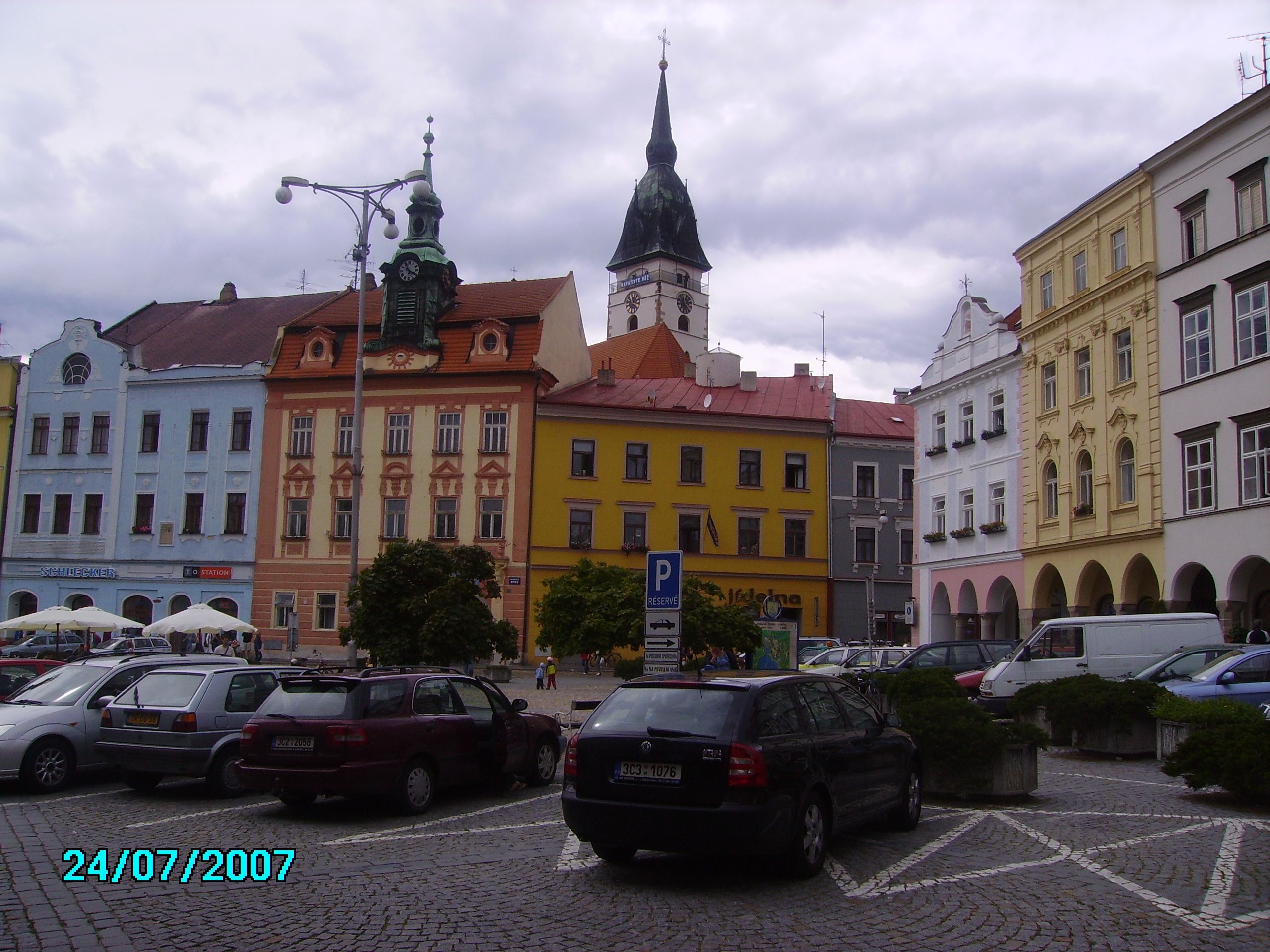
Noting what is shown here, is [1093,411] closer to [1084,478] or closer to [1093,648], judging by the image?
[1084,478]

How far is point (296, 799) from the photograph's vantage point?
12523mm

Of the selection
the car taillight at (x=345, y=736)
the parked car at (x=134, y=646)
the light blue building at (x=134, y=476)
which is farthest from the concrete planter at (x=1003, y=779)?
the light blue building at (x=134, y=476)

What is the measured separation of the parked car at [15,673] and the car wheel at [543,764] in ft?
27.3

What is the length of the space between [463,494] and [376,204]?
21945mm

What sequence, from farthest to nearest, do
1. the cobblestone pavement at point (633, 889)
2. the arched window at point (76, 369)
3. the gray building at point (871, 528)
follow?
the arched window at point (76, 369) → the gray building at point (871, 528) → the cobblestone pavement at point (633, 889)

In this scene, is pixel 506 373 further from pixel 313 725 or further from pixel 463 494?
pixel 313 725

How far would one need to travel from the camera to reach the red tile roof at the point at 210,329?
5547 centimetres

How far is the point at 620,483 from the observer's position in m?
50.5

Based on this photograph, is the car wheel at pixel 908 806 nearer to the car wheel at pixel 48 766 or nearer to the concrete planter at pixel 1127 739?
the concrete planter at pixel 1127 739

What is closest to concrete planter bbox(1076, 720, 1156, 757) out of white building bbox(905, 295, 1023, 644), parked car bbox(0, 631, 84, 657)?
white building bbox(905, 295, 1023, 644)

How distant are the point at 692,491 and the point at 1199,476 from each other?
2383 centimetres

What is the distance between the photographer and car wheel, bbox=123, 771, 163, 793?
13734 millimetres

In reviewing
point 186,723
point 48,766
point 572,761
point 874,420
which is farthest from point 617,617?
point 874,420

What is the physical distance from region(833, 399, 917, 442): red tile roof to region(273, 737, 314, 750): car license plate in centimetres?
4254
